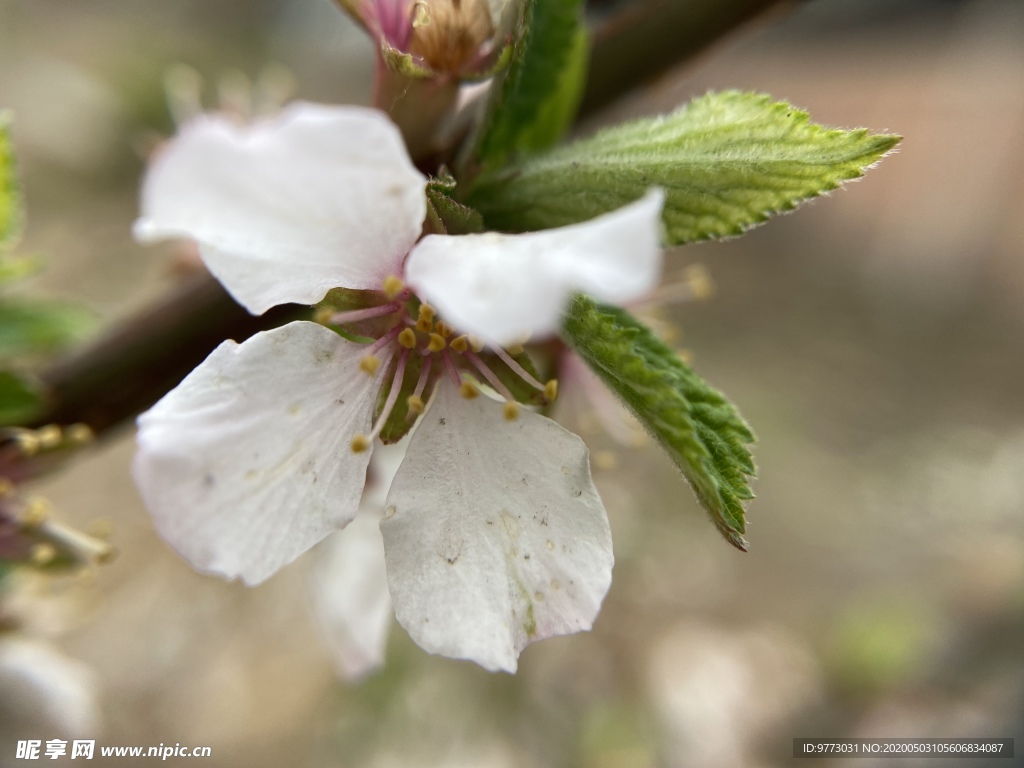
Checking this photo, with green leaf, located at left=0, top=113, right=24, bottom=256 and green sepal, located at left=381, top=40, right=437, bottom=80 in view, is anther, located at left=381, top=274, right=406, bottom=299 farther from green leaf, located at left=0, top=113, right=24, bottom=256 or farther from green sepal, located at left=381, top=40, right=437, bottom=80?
green leaf, located at left=0, top=113, right=24, bottom=256

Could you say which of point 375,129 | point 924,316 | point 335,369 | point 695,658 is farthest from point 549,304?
point 924,316

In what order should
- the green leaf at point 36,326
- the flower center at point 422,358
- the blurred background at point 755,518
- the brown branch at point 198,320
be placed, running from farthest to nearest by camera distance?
the blurred background at point 755,518
the green leaf at point 36,326
the brown branch at point 198,320
the flower center at point 422,358

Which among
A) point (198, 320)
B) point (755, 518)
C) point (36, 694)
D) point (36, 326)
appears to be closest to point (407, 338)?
point (198, 320)

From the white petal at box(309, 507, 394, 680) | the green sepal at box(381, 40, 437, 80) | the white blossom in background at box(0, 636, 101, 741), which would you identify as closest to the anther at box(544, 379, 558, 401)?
the green sepal at box(381, 40, 437, 80)

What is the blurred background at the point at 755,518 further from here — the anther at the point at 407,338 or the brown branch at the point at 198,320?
the anther at the point at 407,338

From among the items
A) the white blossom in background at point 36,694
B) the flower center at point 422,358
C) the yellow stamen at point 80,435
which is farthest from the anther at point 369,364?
the white blossom in background at point 36,694

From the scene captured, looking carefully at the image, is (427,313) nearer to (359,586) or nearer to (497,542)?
(497,542)

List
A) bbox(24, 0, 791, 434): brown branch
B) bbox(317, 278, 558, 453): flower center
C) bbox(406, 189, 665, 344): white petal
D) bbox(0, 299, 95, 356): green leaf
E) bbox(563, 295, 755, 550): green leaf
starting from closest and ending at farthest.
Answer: bbox(406, 189, 665, 344): white petal, bbox(563, 295, 755, 550): green leaf, bbox(317, 278, 558, 453): flower center, bbox(24, 0, 791, 434): brown branch, bbox(0, 299, 95, 356): green leaf
